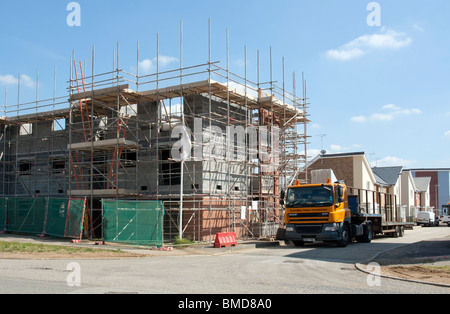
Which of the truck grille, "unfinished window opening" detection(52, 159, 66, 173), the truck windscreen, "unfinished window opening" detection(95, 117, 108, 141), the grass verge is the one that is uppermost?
"unfinished window opening" detection(95, 117, 108, 141)

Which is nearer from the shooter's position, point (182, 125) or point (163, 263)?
point (163, 263)

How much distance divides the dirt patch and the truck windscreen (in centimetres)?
649

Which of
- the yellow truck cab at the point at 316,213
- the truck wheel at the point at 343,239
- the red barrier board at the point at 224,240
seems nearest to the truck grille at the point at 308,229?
the yellow truck cab at the point at 316,213

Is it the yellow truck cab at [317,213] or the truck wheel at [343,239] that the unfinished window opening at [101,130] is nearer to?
the yellow truck cab at [317,213]

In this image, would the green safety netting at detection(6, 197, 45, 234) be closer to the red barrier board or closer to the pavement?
the pavement

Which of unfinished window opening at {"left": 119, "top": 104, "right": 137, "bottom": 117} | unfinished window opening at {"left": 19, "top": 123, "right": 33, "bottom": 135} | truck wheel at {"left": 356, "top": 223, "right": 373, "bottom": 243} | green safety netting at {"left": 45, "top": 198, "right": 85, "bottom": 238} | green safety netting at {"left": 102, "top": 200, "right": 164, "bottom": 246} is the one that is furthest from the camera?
unfinished window opening at {"left": 19, "top": 123, "right": 33, "bottom": 135}

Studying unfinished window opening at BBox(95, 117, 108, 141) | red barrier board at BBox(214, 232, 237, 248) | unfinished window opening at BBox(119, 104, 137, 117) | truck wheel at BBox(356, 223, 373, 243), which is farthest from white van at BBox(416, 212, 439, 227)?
unfinished window opening at BBox(95, 117, 108, 141)

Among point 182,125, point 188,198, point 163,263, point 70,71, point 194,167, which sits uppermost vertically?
point 70,71

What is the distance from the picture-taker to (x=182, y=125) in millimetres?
21172

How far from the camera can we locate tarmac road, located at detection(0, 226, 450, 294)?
9.51m
